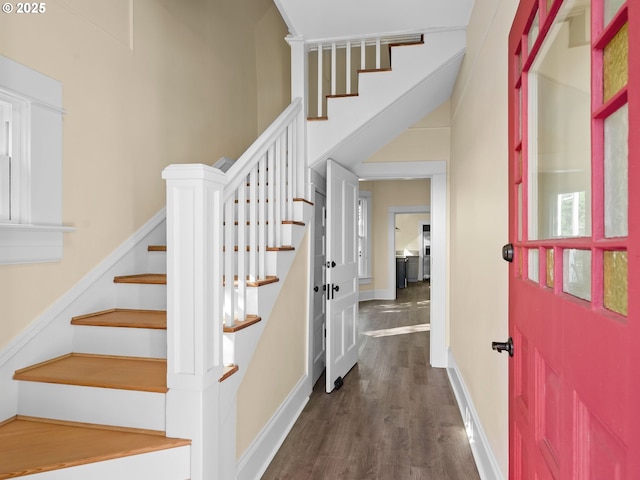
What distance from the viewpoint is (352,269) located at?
396 cm

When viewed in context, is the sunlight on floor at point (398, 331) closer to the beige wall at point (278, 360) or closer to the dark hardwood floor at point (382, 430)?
the dark hardwood floor at point (382, 430)

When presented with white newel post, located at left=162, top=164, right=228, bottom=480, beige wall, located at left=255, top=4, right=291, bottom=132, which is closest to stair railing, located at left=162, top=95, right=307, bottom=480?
white newel post, located at left=162, top=164, right=228, bottom=480

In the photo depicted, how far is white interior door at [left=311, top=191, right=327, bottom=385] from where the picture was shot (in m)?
3.53

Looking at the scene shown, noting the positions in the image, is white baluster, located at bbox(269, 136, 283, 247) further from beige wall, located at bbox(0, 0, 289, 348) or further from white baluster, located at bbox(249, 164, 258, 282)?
beige wall, located at bbox(0, 0, 289, 348)

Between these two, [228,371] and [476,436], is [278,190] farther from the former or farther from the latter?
[476,436]

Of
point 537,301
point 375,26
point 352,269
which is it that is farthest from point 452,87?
point 537,301

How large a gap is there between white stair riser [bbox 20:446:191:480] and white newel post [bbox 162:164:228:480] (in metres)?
0.04

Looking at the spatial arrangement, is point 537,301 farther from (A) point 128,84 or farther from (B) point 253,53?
(B) point 253,53

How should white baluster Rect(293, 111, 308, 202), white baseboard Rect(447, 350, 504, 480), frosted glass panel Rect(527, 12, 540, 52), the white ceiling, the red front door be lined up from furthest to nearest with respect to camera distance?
1. white baluster Rect(293, 111, 308, 202)
2. the white ceiling
3. white baseboard Rect(447, 350, 504, 480)
4. frosted glass panel Rect(527, 12, 540, 52)
5. the red front door

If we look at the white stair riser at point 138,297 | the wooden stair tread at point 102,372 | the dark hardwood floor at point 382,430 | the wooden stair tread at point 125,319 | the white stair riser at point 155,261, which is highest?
the white stair riser at point 155,261

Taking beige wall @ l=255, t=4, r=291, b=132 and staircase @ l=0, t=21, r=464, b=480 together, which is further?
beige wall @ l=255, t=4, r=291, b=132

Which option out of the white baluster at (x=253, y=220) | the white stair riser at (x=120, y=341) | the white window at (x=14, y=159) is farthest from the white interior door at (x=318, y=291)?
the white window at (x=14, y=159)

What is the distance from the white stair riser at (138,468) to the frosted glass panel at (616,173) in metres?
1.56

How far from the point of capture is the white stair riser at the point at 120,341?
196 cm
